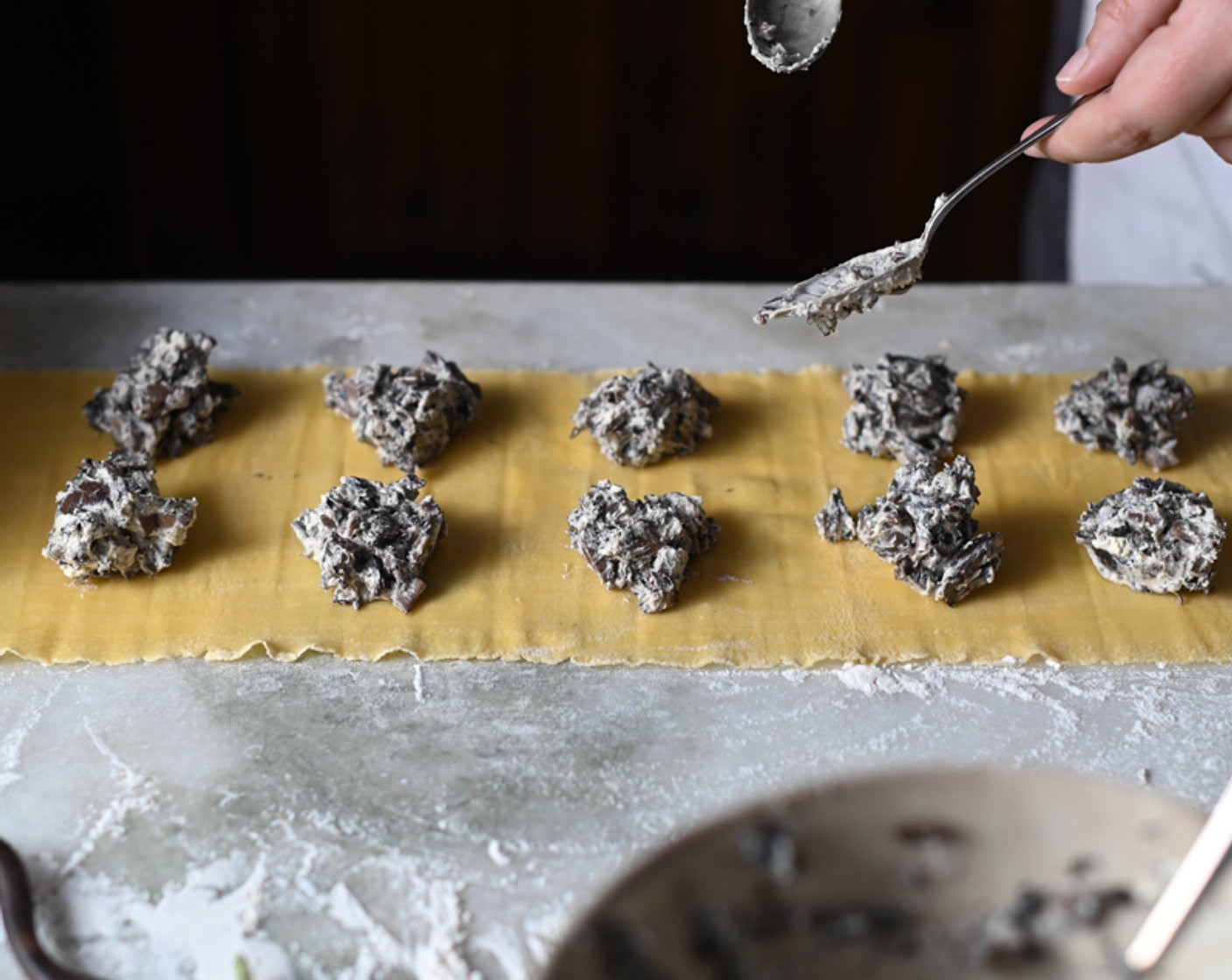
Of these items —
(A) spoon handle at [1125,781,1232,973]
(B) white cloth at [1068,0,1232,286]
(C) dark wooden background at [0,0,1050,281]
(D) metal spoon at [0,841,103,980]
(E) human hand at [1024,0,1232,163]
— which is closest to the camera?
(A) spoon handle at [1125,781,1232,973]

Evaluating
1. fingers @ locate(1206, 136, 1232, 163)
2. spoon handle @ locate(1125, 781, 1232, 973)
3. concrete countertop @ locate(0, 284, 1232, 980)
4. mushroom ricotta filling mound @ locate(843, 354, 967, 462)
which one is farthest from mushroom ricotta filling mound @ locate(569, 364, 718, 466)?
spoon handle @ locate(1125, 781, 1232, 973)

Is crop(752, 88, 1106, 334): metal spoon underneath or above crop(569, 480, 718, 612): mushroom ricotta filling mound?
above

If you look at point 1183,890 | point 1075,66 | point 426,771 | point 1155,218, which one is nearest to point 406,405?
point 426,771

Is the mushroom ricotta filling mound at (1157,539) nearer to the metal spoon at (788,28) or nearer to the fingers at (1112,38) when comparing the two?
the fingers at (1112,38)

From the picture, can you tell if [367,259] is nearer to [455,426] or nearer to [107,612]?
[455,426]

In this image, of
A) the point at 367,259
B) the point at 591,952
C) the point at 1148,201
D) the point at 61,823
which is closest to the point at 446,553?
the point at 61,823

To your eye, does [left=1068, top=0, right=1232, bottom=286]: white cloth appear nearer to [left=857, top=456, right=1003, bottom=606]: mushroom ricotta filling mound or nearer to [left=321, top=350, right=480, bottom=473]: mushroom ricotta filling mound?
[left=857, top=456, right=1003, bottom=606]: mushroom ricotta filling mound

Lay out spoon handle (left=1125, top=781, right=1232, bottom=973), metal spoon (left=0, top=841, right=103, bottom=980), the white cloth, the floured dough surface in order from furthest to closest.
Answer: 1. the white cloth
2. the floured dough surface
3. metal spoon (left=0, top=841, right=103, bottom=980)
4. spoon handle (left=1125, top=781, right=1232, bottom=973)
